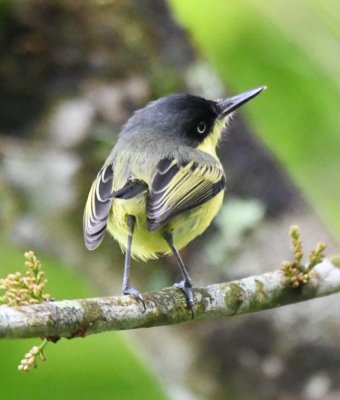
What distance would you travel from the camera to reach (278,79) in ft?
19.5

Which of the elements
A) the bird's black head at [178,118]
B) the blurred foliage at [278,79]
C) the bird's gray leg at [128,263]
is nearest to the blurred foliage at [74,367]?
the bird's black head at [178,118]

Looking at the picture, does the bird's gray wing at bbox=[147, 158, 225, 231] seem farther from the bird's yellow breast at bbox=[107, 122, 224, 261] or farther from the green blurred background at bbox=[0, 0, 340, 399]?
the green blurred background at bbox=[0, 0, 340, 399]

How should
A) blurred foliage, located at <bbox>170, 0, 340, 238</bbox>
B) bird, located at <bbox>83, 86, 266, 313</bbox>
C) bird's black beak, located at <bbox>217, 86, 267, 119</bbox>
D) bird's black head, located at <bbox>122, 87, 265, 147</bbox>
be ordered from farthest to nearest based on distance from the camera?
blurred foliage, located at <bbox>170, 0, 340, 238</bbox>
bird's black beak, located at <bbox>217, 86, 267, 119</bbox>
bird's black head, located at <bbox>122, 87, 265, 147</bbox>
bird, located at <bbox>83, 86, 266, 313</bbox>

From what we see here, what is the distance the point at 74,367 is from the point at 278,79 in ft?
6.98

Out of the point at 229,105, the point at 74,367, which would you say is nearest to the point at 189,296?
the point at 229,105

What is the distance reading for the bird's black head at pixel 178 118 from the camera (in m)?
4.59

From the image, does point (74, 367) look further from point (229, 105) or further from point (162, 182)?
point (162, 182)

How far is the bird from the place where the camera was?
3812 mm

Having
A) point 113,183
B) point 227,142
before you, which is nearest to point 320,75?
point 227,142

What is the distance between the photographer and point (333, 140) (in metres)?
6.13

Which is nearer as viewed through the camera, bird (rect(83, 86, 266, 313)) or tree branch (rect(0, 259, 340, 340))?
tree branch (rect(0, 259, 340, 340))

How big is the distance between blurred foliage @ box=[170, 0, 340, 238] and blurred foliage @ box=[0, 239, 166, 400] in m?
1.44

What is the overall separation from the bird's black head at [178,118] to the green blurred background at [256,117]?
60cm

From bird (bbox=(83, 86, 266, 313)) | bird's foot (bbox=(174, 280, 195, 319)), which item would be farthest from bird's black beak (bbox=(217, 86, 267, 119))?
bird's foot (bbox=(174, 280, 195, 319))
